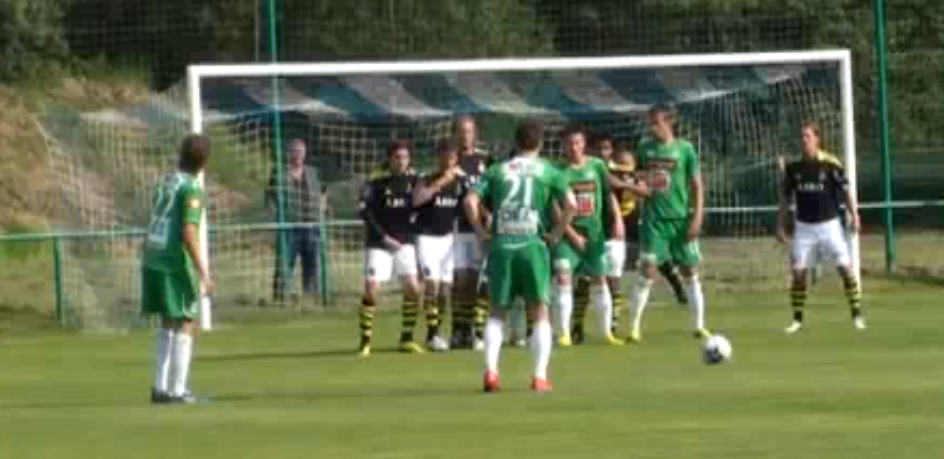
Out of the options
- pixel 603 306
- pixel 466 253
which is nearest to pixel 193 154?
pixel 466 253

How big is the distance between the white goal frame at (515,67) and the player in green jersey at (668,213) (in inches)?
144

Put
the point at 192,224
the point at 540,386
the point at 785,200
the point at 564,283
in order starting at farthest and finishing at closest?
Answer: the point at 785,200 → the point at 564,283 → the point at 540,386 → the point at 192,224

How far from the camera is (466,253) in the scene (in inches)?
965

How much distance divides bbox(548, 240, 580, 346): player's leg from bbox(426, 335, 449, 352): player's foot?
1.10 meters

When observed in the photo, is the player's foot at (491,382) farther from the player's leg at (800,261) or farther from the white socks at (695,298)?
the player's leg at (800,261)

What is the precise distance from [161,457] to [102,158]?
53.3 feet

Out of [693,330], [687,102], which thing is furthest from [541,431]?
[687,102]

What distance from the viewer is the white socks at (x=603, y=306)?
961 inches

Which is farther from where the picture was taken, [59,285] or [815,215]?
[59,285]

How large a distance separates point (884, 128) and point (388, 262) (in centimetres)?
1233

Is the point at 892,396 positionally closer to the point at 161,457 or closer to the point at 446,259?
the point at 161,457

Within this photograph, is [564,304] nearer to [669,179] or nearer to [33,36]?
[669,179]

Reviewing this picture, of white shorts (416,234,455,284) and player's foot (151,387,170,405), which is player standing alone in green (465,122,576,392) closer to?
player's foot (151,387,170,405)

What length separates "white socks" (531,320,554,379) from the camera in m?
18.4
